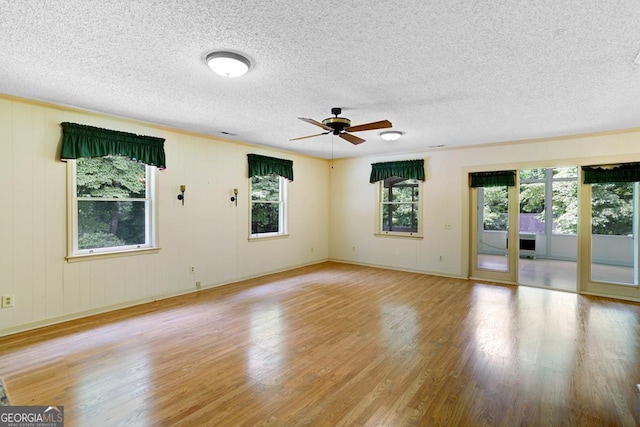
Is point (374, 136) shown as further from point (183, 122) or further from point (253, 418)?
point (253, 418)

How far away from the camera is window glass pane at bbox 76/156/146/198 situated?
394 centimetres

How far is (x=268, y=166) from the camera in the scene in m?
6.13

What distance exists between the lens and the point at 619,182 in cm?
475

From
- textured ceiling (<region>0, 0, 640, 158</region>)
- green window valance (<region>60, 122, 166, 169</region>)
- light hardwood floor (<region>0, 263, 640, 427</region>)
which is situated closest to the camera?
textured ceiling (<region>0, 0, 640, 158</region>)

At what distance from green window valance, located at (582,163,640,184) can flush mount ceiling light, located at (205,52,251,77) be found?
17.6 ft

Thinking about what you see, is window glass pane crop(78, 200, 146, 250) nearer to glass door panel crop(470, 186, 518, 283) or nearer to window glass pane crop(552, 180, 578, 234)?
glass door panel crop(470, 186, 518, 283)

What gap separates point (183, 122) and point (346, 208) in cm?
426

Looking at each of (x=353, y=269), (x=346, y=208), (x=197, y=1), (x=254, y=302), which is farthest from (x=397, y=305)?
(x=197, y=1)

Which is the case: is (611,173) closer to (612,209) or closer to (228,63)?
(612,209)

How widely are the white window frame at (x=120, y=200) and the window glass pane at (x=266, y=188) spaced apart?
187 centimetres

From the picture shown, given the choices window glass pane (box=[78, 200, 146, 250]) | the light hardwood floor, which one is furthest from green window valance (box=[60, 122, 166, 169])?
the light hardwood floor

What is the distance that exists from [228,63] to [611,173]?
5661 mm

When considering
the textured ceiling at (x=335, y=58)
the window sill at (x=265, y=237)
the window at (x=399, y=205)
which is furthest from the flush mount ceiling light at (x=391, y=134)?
the window sill at (x=265, y=237)

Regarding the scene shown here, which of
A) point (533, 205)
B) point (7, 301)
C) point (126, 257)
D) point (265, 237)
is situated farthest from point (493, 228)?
point (7, 301)
